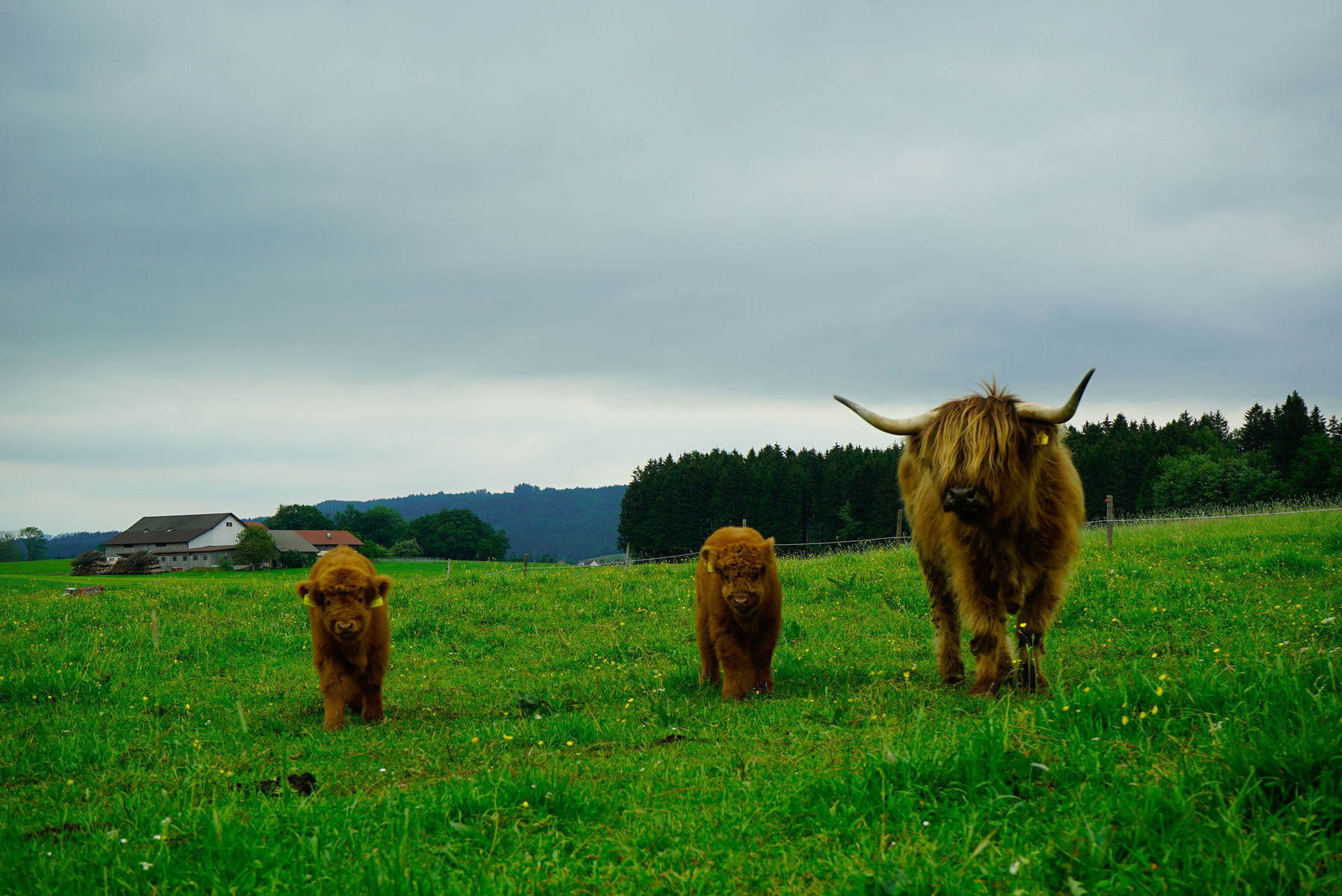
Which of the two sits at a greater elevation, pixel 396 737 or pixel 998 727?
pixel 998 727

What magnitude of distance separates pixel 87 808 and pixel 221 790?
677mm

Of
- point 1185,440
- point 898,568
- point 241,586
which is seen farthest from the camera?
point 1185,440

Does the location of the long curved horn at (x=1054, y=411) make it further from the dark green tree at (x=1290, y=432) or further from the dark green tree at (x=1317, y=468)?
the dark green tree at (x=1290, y=432)

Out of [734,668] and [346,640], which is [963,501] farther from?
[346,640]

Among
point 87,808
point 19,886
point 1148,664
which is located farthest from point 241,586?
point 1148,664

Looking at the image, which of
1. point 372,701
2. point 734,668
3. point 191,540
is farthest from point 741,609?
point 191,540

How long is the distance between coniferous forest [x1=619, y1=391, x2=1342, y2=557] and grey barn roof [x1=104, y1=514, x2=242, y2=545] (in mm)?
60450

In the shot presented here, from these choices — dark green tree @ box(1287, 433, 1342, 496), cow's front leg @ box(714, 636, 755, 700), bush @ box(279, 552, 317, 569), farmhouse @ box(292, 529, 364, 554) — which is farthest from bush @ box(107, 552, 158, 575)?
dark green tree @ box(1287, 433, 1342, 496)

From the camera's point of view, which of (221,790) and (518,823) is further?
(221,790)

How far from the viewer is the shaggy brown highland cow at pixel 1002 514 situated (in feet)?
20.5

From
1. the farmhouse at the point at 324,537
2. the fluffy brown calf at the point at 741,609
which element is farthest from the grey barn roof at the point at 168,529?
the fluffy brown calf at the point at 741,609

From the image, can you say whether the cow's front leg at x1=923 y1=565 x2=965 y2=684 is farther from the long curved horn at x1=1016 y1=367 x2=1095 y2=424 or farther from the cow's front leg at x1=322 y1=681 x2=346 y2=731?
the cow's front leg at x1=322 y1=681 x2=346 y2=731

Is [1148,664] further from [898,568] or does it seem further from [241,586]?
[241,586]

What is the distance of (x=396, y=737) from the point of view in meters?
6.57
